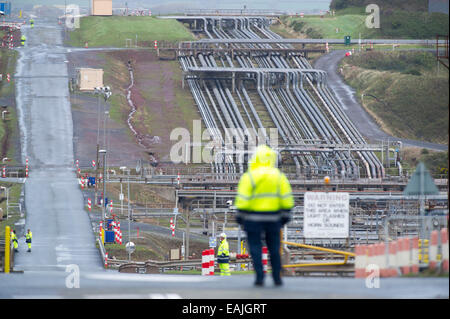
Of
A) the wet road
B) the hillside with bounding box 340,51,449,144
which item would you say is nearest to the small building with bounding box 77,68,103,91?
the wet road

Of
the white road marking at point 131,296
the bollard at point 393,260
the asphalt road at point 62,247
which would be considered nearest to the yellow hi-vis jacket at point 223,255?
the asphalt road at point 62,247

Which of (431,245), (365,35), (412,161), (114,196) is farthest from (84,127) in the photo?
Answer: (431,245)

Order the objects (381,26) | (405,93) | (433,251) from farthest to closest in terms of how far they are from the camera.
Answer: (381,26) < (405,93) < (433,251)

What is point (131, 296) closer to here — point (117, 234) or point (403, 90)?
point (117, 234)

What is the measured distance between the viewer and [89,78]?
10412 cm

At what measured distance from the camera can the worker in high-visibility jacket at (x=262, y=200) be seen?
15703 mm

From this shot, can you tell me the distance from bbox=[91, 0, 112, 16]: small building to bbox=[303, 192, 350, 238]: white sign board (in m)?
122

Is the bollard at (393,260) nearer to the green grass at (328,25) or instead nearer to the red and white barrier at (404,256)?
the red and white barrier at (404,256)

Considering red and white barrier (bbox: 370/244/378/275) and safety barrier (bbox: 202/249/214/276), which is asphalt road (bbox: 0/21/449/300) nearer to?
red and white barrier (bbox: 370/244/378/275)

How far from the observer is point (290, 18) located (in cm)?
15362

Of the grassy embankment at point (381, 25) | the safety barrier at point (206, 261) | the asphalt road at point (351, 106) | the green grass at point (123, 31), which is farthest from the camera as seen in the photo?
the grassy embankment at point (381, 25)

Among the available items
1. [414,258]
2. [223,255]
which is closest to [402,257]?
[414,258]

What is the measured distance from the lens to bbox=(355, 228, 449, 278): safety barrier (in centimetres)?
1912

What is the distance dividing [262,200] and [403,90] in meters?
103
